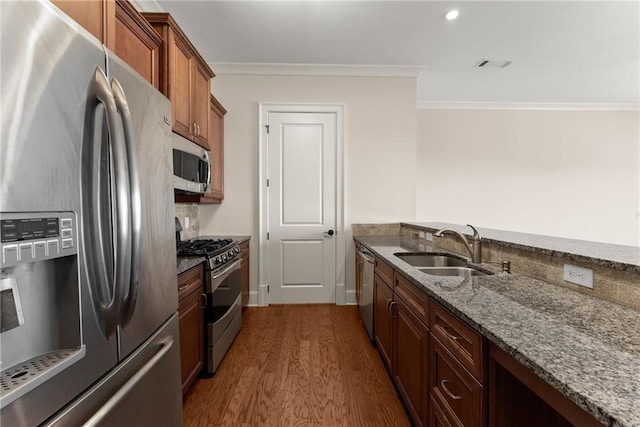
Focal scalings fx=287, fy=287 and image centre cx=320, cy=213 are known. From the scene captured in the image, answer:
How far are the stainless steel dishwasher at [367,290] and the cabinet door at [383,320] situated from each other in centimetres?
11

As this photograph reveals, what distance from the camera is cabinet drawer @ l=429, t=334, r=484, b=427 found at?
0.95 m

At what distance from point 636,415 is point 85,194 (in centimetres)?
123

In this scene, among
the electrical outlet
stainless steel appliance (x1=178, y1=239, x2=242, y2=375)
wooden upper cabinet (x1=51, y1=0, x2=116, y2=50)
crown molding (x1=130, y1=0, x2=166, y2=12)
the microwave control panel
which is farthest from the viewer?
crown molding (x1=130, y1=0, x2=166, y2=12)

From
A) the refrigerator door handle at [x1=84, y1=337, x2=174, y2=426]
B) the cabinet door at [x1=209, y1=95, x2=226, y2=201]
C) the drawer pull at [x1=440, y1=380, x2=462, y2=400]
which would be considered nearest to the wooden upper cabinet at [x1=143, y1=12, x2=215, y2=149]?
the cabinet door at [x1=209, y1=95, x2=226, y2=201]

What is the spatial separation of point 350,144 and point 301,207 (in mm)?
985

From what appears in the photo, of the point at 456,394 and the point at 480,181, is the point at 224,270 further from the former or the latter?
the point at 480,181

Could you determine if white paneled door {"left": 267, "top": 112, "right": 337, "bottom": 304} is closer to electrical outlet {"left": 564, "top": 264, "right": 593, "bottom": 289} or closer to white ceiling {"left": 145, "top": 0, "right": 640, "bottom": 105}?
white ceiling {"left": 145, "top": 0, "right": 640, "bottom": 105}

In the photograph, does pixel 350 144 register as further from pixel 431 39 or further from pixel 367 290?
pixel 367 290

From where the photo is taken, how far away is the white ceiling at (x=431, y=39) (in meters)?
2.43

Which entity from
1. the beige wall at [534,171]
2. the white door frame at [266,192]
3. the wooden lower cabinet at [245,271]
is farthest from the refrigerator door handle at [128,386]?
the beige wall at [534,171]

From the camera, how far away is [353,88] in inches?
139

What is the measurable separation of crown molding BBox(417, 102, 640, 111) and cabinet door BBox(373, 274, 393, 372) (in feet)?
11.8

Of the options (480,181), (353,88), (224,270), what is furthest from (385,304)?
(480,181)

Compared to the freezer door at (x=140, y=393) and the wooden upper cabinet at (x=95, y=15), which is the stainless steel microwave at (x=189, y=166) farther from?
the freezer door at (x=140, y=393)
